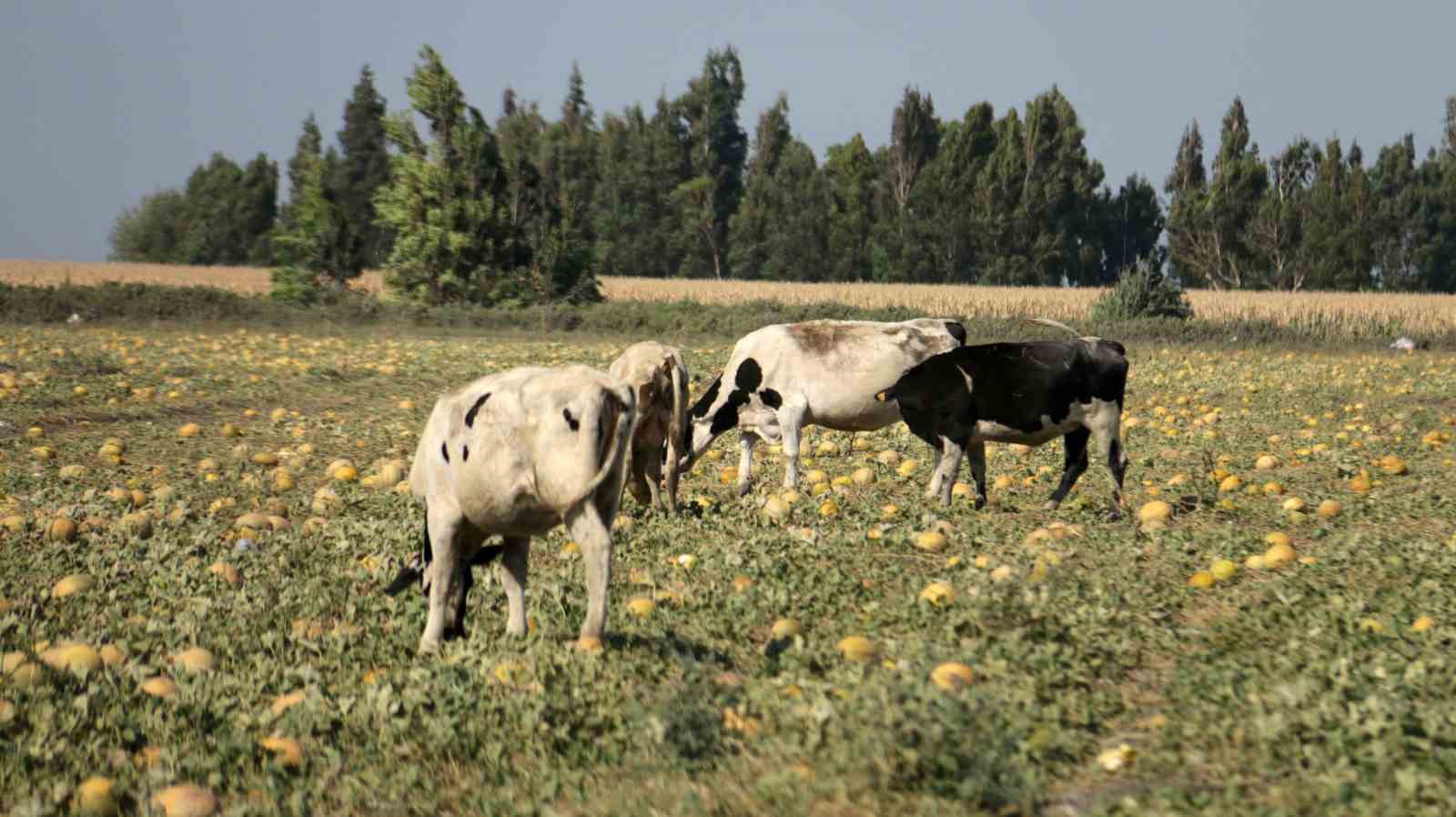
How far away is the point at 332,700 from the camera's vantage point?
636 centimetres

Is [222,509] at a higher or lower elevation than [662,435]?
lower

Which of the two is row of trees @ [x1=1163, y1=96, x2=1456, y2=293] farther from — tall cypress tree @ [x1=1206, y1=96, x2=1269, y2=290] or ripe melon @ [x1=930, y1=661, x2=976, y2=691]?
ripe melon @ [x1=930, y1=661, x2=976, y2=691]

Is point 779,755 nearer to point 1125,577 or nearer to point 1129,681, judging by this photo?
point 1129,681

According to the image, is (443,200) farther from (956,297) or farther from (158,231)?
(158,231)

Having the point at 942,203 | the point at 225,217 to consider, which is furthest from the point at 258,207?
the point at 942,203

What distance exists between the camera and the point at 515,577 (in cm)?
764

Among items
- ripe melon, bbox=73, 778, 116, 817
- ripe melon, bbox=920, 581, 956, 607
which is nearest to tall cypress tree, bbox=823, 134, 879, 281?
ripe melon, bbox=920, 581, 956, 607

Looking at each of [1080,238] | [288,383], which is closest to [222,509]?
[288,383]

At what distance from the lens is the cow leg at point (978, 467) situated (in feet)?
40.2

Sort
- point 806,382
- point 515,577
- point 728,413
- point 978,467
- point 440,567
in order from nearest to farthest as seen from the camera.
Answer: point 440,567, point 515,577, point 978,467, point 806,382, point 728,413

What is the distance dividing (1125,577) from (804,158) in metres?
87.9

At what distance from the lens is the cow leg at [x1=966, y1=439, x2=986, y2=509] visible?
1226cm

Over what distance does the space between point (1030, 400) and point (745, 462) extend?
312cm

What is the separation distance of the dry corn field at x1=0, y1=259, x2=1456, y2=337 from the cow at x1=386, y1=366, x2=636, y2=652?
130ft
